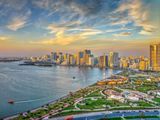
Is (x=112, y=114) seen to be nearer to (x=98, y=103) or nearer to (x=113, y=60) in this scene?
(x=98, y=103)

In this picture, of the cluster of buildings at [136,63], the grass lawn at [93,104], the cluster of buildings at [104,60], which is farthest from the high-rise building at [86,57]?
the grass lawn at [93,104]

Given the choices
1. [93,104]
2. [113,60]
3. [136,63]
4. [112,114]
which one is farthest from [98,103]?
[113,60]

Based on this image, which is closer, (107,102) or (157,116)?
(157,116)

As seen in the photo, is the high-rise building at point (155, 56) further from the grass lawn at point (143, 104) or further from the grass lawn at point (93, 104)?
the grass lawn at point (93, 104)

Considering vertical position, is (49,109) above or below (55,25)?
below

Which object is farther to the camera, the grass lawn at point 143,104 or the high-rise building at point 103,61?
the high-rise building at point 103,61

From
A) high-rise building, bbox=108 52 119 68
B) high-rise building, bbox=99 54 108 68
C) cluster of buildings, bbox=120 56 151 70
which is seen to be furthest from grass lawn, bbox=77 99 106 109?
high-rise building, bbox=99 54 108 68

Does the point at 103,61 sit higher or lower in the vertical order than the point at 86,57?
lower

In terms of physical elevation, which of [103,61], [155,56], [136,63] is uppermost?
[155,56]

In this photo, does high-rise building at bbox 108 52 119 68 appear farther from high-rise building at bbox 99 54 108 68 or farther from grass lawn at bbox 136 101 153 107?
grass lawn at bbox 136 101 153 107

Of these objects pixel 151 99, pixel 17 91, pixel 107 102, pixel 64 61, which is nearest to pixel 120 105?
pixel 107 102

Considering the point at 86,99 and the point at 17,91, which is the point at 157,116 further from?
the point at 17,91
